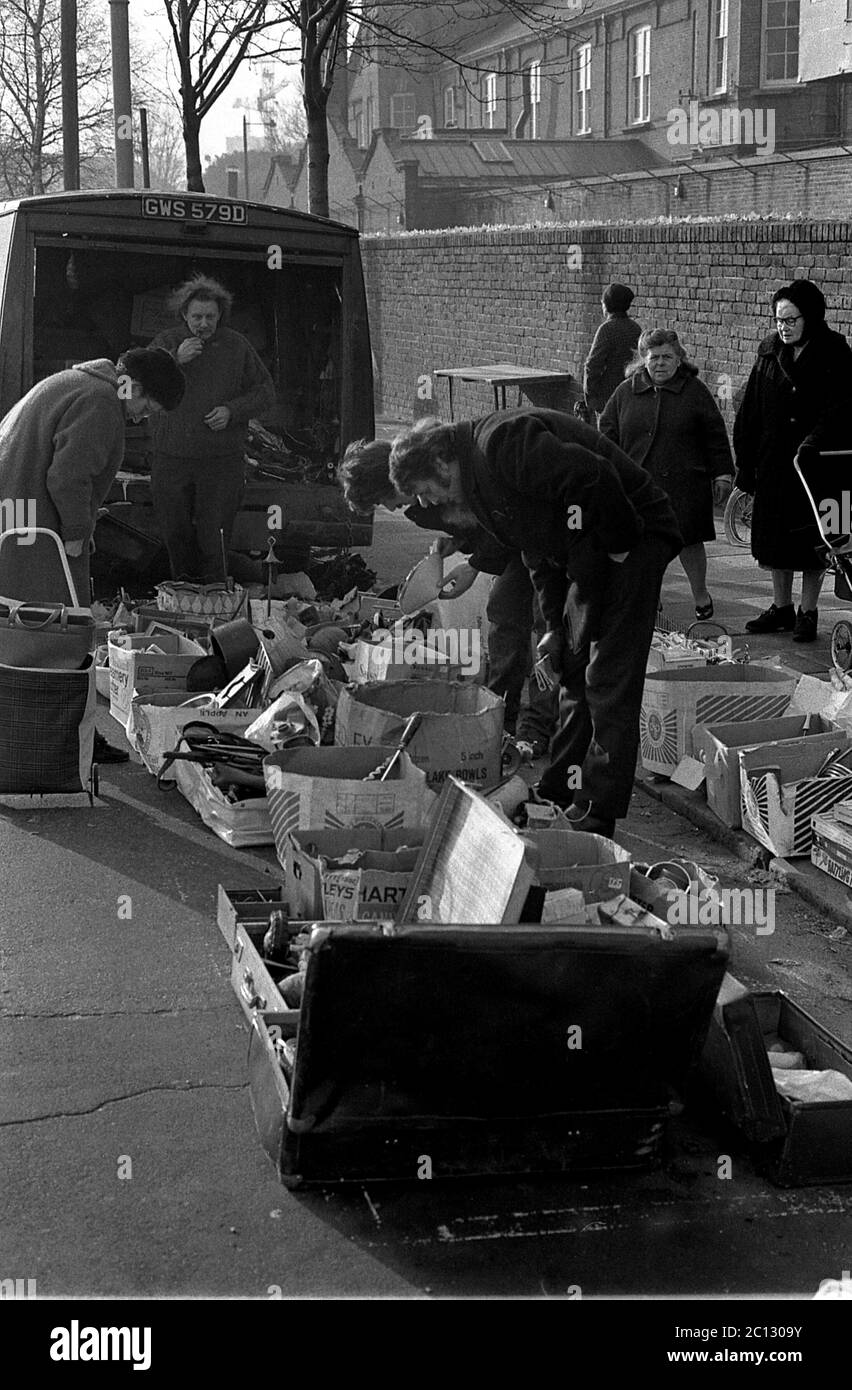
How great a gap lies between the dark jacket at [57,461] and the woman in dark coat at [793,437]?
3.81 metres

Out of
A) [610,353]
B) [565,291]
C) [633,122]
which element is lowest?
[610,353]

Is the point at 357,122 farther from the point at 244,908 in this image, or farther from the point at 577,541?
the point at 244,908

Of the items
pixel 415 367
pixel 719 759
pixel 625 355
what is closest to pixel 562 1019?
pixel 719 759

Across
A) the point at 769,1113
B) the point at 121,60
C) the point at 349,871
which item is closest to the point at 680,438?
the point at 349,871

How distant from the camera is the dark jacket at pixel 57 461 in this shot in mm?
6805

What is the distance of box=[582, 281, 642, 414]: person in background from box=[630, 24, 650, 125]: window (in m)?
33.0

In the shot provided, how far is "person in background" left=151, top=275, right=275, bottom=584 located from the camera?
31.7 ft

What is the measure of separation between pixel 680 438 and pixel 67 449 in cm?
399

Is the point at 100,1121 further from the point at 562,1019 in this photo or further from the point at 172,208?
the point at 172,208

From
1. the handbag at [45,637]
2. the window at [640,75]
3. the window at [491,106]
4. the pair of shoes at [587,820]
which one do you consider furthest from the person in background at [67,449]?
the window at [491,106]

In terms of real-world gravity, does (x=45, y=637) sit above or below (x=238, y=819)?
above

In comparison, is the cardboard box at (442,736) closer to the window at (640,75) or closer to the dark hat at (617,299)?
Result: the dark hat at (617,299)

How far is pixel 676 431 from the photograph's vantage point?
9.41 m

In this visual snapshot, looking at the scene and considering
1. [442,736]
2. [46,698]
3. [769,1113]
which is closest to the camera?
[769,1113]
